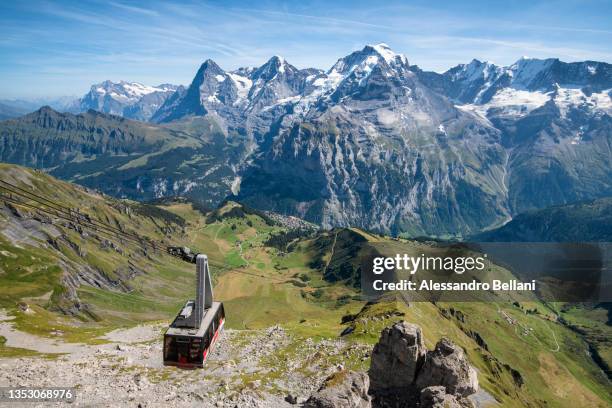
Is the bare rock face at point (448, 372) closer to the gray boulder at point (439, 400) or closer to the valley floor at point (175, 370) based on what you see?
the gray boulder at point (439, 400)

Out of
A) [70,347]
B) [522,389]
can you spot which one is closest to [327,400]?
[70,347]

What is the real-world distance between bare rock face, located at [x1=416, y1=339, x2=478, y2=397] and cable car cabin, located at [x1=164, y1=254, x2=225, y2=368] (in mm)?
34653

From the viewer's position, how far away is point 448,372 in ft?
220

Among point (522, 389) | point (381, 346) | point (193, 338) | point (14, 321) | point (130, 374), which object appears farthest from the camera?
point (522, 389)

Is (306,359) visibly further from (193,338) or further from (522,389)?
(522,389)

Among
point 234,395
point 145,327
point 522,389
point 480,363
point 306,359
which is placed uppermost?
point 234,395

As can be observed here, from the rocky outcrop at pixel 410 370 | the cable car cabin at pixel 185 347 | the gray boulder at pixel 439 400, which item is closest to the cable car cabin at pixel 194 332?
the cable car cabin at pixel 185 347

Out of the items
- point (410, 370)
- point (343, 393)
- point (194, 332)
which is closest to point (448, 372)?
point (410, 370)

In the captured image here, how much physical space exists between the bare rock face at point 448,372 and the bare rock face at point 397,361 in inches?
62.9

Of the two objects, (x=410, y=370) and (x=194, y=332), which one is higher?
(x=194, y=332)

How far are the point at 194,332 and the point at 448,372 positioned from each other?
129ft

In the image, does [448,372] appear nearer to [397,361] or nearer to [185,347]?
[397,361]

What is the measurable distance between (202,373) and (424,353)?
3612 cm

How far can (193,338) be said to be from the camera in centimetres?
4841
